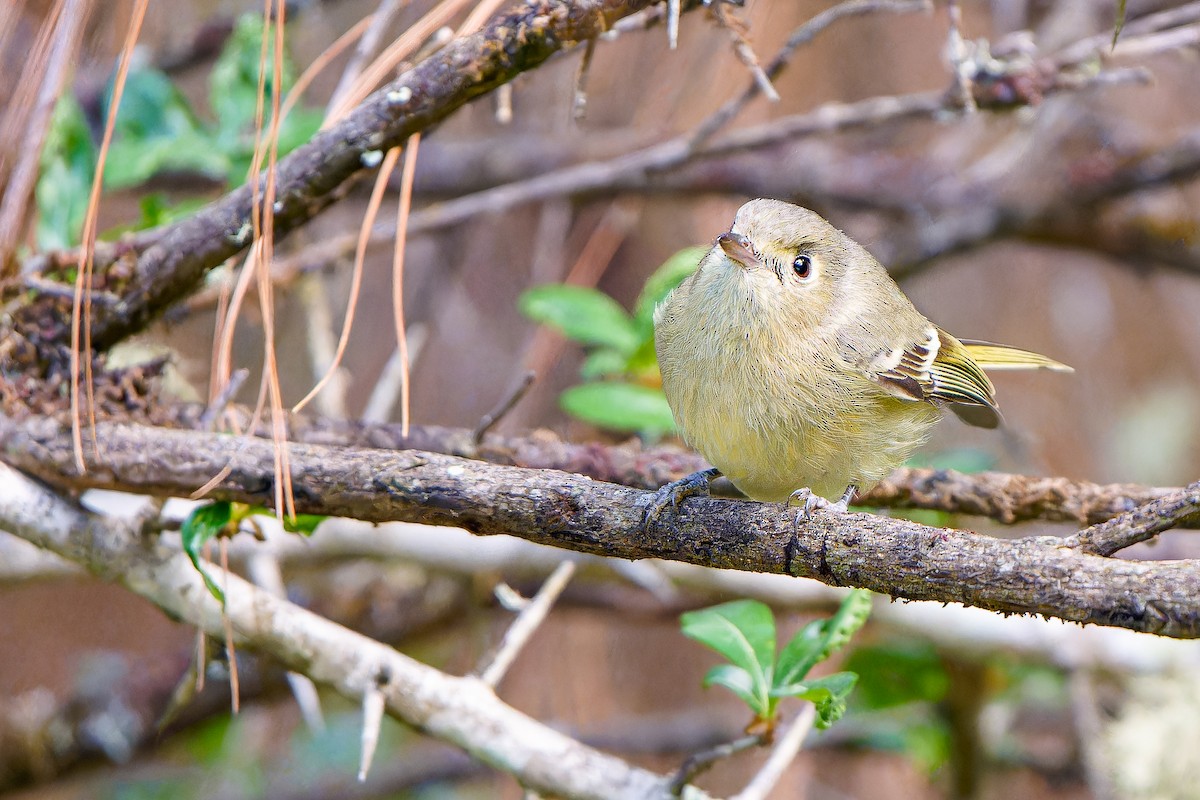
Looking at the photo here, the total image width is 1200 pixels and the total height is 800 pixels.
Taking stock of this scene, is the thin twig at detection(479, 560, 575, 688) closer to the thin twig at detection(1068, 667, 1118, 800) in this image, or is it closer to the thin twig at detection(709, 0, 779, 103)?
the thin twig at detection(709, 0, 779, 103)

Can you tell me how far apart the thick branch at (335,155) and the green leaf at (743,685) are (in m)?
1.18

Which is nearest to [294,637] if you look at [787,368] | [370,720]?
[370,720]

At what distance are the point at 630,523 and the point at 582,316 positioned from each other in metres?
1.52

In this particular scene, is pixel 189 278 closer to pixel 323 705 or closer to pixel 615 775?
pixel 615 775

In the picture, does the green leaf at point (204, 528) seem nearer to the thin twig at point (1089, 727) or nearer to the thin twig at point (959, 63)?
the thin twig at point (959, 63)

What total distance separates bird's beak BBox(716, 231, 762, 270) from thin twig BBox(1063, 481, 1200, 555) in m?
0.96

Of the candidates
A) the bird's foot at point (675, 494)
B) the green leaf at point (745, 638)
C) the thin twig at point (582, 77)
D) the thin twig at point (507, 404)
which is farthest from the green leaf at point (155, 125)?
the green leaf at point (745, 638)

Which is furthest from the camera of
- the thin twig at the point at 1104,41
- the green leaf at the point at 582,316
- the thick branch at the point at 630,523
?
the green leaf at the point at 582,316

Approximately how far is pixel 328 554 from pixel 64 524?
93 cm

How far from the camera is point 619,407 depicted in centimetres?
284

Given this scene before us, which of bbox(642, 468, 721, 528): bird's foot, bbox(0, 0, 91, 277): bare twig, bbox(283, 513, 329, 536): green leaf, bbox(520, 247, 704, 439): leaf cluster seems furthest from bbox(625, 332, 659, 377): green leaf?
bbox(0, 0, 91, 277): bare twig

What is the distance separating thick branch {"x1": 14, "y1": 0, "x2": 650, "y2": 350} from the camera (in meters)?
1.73

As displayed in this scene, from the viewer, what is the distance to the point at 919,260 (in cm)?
407

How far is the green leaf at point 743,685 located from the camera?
1979mm
